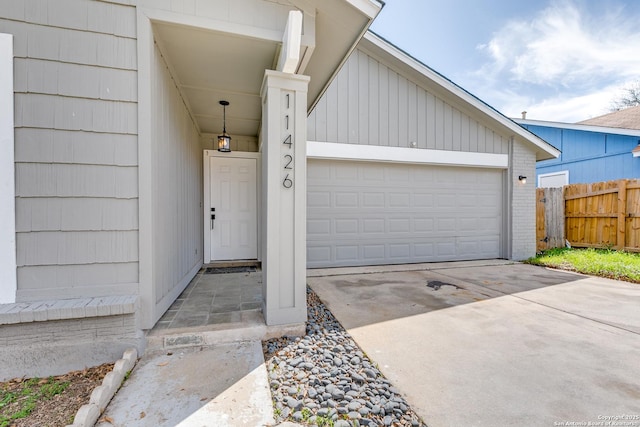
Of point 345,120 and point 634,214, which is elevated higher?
point 345,120

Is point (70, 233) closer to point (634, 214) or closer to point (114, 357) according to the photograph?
point (114, 357)

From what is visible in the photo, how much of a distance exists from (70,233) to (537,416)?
3102 mm

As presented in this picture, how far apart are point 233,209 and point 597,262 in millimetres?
6705

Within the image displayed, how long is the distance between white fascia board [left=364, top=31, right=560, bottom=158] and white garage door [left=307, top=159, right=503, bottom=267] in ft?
2.98

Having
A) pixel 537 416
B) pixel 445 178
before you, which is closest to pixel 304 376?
pixel 537 416

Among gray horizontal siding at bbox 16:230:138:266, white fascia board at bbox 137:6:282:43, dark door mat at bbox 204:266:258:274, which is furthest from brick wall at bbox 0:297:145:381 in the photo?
dark door mat at bbox 204:266:258:274

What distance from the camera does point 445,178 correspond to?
5.70 meters

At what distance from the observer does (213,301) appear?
2.91 m

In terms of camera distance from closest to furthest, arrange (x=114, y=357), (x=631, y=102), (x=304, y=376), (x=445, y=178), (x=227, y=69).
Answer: (x=304, y=376) < (x=114, y=357) < (x=227, y=69) < (x=445, y=178) < (x=631, y=102)

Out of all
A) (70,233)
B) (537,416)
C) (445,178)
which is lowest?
(537,416)

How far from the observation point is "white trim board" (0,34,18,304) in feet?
6.06

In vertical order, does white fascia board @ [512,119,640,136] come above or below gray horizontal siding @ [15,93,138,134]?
above

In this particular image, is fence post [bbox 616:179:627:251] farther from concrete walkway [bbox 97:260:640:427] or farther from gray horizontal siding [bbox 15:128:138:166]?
gray horizontal siding [bbox 15:128:138:166]

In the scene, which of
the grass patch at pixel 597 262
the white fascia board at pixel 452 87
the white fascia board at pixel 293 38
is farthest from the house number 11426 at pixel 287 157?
the grass patch at pixel 597 262
